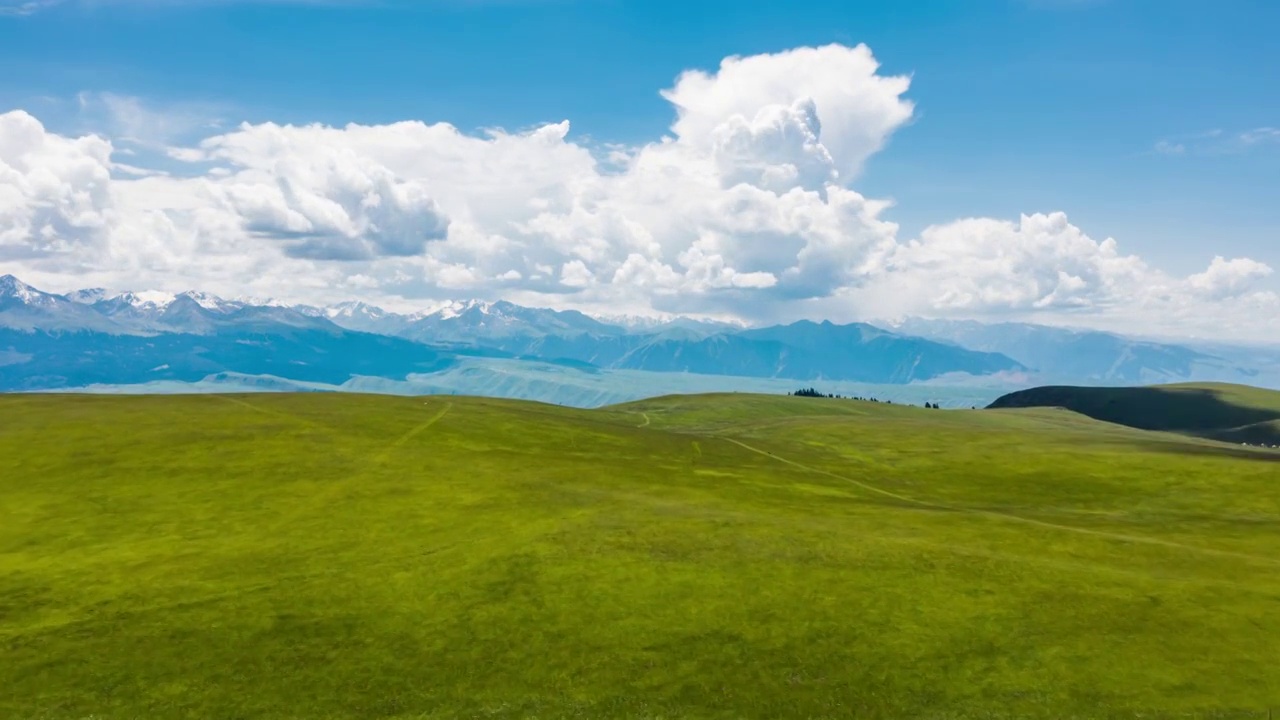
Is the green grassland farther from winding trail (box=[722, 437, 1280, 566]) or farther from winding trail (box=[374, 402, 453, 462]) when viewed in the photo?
winding trail (box=[374, 402, 453, 462])

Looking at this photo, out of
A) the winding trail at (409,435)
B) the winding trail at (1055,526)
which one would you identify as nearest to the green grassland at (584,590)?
the winding trail at (1055,526)

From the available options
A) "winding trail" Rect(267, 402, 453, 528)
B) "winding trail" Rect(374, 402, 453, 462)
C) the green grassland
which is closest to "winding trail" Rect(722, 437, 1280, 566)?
the green grassland

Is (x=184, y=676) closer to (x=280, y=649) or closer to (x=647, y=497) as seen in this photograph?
(x=280, y=649)

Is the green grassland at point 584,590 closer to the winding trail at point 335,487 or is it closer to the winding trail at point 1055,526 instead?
the winding trail at point 335,487

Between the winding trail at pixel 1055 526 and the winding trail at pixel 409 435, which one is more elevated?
the winding trail at pixel 409 435

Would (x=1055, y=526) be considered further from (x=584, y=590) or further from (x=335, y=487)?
(x=335, y=487)

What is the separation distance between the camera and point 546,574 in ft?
175

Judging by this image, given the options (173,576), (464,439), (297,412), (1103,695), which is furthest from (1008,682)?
(297,412)

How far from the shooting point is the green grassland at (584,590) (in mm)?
38500

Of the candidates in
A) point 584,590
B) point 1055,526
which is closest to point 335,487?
point 584,590

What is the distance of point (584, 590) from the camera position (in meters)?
50.5

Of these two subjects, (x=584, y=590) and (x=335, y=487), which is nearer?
(x=584, y=590)

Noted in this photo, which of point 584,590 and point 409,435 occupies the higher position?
point 409,435

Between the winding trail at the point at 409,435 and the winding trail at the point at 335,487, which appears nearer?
the winding trail at the point at 335,487
